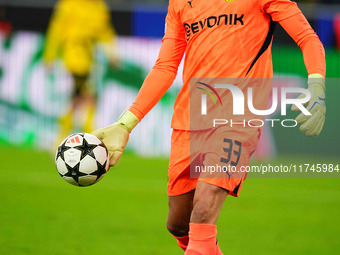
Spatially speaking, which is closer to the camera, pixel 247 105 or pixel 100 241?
pixel 247 105

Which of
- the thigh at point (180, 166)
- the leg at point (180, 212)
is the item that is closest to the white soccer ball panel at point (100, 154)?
the thigh at point (180, 166)

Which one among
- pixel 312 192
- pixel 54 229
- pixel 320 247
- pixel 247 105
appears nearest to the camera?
pixel 247 105

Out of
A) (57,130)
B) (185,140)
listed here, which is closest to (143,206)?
(185,140)

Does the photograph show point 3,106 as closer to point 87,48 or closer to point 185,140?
point 87,48

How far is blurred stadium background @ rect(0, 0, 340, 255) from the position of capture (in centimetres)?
749

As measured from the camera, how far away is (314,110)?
3951 mm

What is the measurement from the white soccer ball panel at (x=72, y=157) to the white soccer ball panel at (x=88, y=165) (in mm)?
49

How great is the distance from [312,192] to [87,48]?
215 inches

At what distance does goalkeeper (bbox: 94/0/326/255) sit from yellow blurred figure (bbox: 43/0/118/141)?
28.8 feet

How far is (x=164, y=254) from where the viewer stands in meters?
6.20

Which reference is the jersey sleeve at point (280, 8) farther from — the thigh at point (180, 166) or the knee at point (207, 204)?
the knee at point (207, 204)

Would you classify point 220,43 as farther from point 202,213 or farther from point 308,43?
point 202,213

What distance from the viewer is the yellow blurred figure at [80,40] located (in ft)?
43.8

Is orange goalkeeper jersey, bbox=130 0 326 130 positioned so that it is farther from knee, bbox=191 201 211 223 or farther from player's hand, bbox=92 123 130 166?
knee, bbox=191 201 211 223
